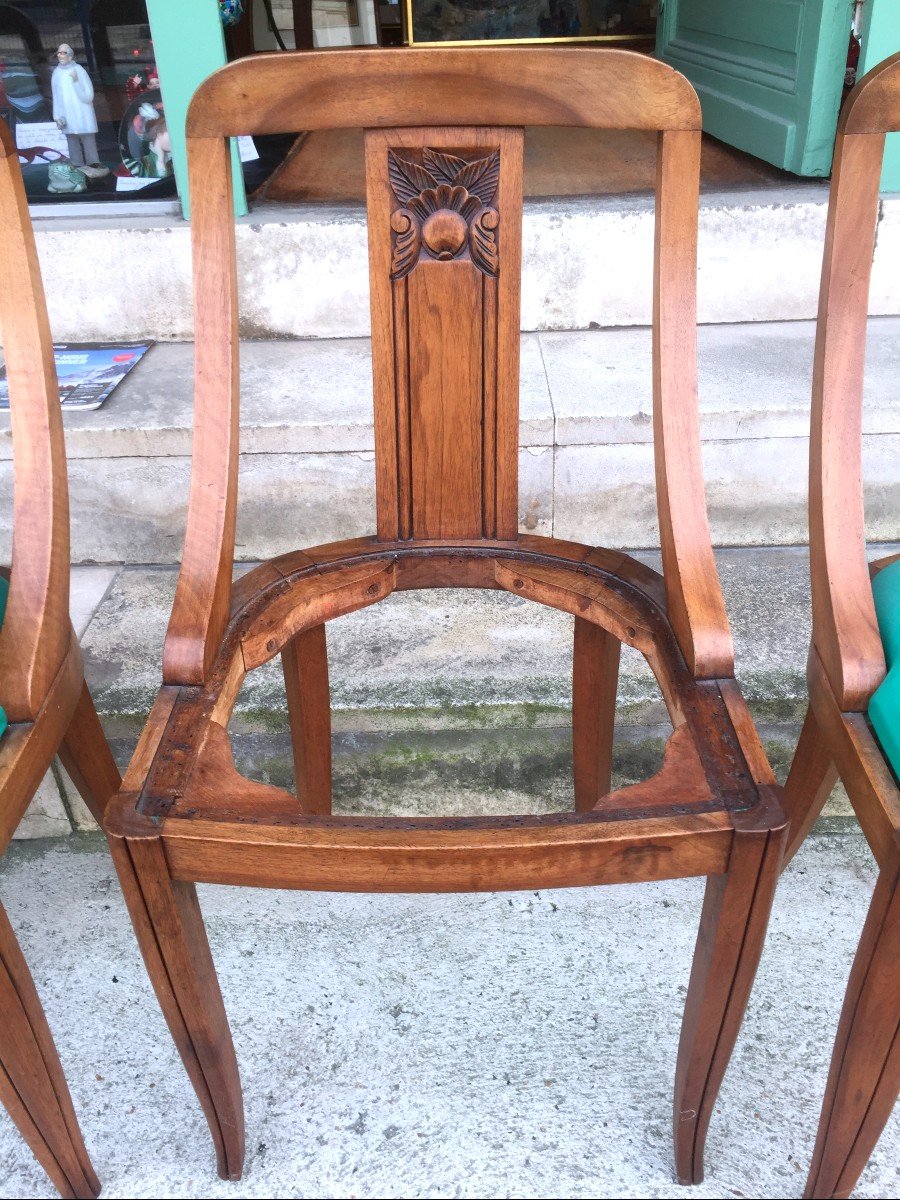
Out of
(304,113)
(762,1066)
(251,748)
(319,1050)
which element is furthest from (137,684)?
(762,1066)

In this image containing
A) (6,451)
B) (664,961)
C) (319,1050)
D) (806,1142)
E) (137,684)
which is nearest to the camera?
(806,1142)

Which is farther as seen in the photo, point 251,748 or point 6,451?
point 6,451

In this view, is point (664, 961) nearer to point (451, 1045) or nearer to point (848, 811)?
point (451, 1045)

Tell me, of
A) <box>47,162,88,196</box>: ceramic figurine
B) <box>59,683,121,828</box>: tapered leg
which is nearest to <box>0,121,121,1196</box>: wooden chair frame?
<box>59,683,121,828</box>: tapered leg

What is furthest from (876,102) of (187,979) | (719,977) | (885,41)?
(885,41)

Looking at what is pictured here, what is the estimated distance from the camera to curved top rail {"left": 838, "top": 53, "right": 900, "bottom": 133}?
0.91 meters

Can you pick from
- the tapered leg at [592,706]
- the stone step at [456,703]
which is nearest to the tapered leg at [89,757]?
the stone step at [456,703]

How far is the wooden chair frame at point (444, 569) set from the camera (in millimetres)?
835

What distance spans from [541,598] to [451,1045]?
0.59 meters

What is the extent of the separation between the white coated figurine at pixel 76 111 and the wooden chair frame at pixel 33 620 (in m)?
1.51

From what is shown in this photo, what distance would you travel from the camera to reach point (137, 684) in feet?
5.00

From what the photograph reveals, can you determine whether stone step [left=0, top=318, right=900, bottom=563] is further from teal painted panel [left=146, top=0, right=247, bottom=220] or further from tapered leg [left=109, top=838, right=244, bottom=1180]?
tapered leg [left=109, top=838, right=244, bottom=1180]

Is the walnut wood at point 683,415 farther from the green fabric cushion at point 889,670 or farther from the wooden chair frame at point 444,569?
the green fabric cushion at point 889,670

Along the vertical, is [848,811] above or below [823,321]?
below
